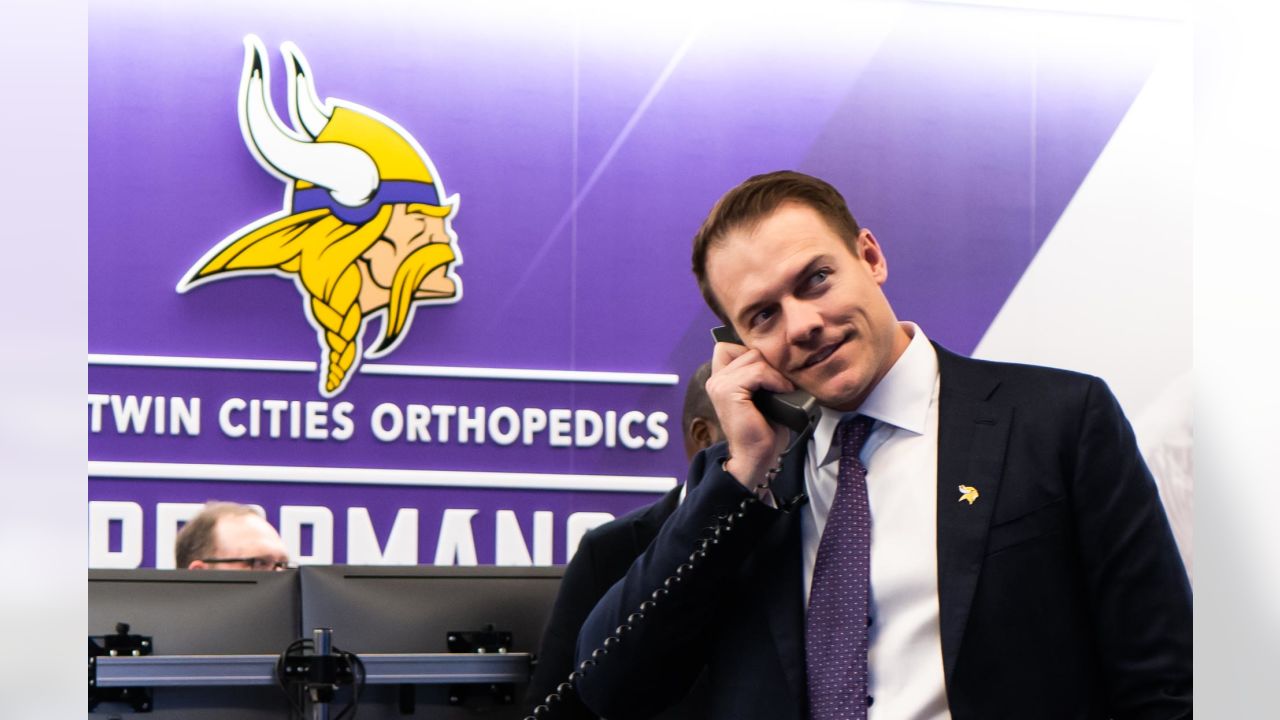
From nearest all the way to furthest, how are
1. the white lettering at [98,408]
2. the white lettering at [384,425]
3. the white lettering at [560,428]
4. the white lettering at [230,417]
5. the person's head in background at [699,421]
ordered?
the person's head in background at [699,421] → the white lettering at [98,408] → the white lettering at [230,417] → the white lettering at [384,425] → the white lettering at [560,428]

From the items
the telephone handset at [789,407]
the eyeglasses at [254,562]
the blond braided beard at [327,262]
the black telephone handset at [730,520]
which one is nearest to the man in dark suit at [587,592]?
the black telephone handset at [730,520]

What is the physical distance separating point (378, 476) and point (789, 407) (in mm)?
3399

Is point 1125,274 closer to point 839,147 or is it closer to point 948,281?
point 948,281

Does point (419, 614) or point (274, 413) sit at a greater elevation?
point (274, 413)

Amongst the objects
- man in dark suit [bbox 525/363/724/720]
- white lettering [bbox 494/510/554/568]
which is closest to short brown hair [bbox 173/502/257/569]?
white lettering [bbox 494/510/554/568]

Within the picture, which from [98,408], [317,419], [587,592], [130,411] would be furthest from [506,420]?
[587,592]

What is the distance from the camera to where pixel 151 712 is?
212cm

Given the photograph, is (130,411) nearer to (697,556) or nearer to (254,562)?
(254,562)

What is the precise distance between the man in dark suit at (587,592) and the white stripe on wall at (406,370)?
9.00ft

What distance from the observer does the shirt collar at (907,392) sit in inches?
67.8

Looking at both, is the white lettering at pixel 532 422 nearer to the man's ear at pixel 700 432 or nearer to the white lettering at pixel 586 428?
the white lettering at pixel 586 428

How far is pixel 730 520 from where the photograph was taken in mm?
1667

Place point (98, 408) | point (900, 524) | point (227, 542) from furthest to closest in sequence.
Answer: point (98, 408)
point (227, 542)
point (900, 524)

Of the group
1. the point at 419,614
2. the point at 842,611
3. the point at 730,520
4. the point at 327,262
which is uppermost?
the point at 327,262
